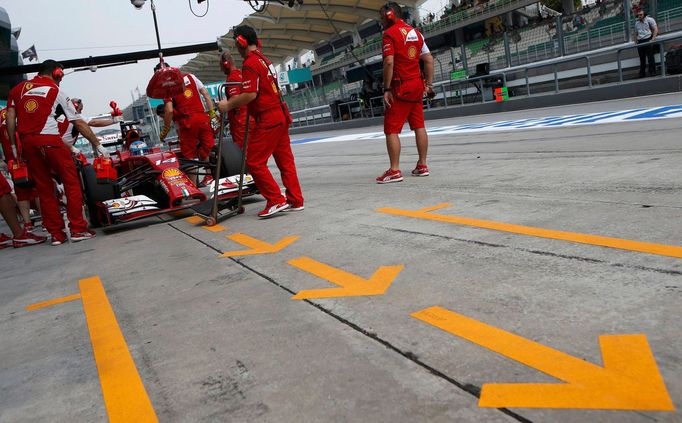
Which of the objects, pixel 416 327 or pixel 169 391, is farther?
pixel 416 327

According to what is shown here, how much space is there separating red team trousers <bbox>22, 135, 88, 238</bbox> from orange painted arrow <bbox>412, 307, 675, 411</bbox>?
5.09 meters

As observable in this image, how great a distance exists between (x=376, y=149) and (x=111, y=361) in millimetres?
8876

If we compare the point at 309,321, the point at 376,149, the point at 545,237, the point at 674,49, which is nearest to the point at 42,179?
the point at 309,321

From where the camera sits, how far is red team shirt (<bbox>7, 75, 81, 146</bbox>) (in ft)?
18.3

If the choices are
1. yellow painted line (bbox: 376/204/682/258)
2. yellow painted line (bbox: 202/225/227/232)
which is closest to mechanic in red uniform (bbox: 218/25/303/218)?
yellow painted line (bbox: 202/225/227/232)

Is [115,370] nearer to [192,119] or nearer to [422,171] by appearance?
[422,171]

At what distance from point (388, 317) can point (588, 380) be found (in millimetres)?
849

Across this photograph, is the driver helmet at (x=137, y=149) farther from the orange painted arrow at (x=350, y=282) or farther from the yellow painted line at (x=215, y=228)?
the orange painted arrow at (x=350, y=282)

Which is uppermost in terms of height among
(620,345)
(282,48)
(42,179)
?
(282,48)

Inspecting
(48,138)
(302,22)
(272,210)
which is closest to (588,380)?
(272,210)

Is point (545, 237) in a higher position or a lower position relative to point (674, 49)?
lower

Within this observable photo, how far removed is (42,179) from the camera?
19.1 ft

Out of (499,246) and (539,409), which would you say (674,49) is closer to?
(499,246)

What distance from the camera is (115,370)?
221cm
